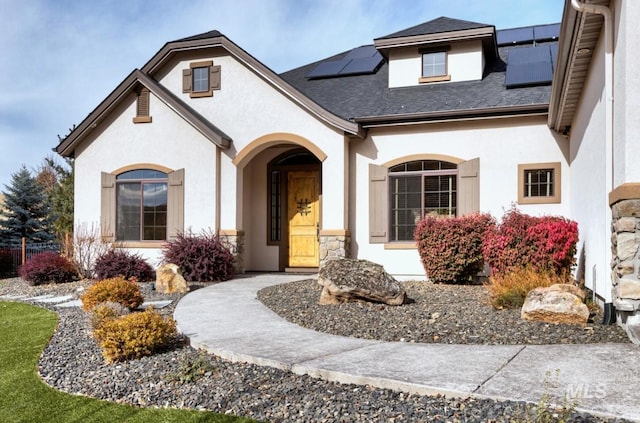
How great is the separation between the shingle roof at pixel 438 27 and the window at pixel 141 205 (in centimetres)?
654

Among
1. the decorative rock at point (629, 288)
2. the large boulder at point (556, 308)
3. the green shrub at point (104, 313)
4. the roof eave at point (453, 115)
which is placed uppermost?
the roof eave at point (453, 115)

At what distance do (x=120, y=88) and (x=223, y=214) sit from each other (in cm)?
390

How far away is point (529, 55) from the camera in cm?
1308

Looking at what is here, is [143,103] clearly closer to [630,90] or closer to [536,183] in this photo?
[536,183]

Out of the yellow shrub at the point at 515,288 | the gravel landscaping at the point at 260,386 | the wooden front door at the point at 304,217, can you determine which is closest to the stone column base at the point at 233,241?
the wooden front door at the point at 304,217

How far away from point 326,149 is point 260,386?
26.6 ft

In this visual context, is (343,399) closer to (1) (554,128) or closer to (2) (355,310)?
(2) (355,310)

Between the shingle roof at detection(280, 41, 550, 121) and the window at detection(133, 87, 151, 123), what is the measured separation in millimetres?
4167

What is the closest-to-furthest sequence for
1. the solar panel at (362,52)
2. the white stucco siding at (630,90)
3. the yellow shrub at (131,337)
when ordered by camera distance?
the white stucco siding at (630,90) < the yellow shrub at (131,337) < the solar panel at (362,52)

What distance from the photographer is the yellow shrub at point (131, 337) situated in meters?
5.23

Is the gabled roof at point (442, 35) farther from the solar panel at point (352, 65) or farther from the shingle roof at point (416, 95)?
the solar panel at point (352, 65)

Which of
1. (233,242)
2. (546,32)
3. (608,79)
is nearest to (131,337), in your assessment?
(608,79)

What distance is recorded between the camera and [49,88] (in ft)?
66.4

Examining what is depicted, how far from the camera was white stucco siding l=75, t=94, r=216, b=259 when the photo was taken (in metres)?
12.2
